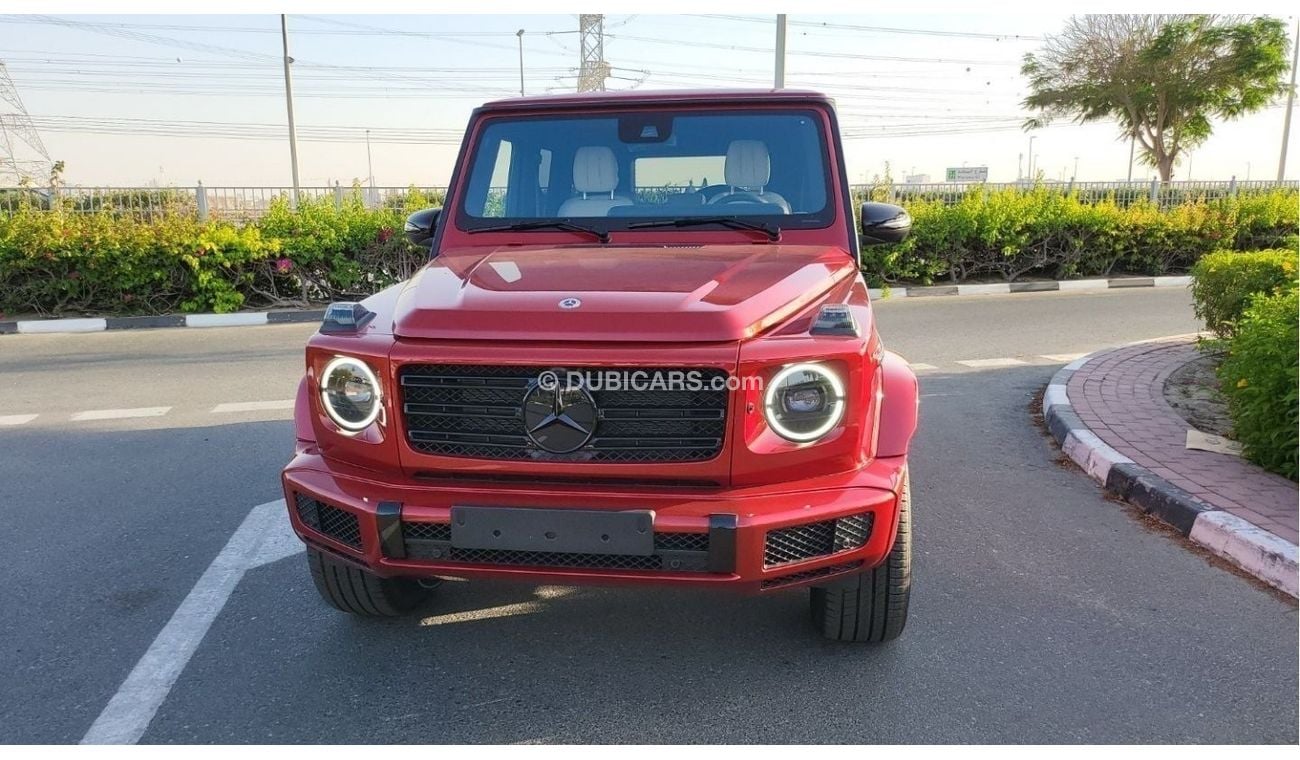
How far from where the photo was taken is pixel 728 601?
3281 millimetres

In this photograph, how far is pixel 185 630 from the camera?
10.2 ft

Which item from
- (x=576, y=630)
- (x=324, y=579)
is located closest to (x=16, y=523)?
(x=324, y=579)

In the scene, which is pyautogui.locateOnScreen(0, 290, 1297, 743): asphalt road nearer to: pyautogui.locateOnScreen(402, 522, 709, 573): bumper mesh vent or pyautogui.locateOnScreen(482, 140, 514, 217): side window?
pyautogui.locateOnScreen(402, 522, 709, 573): bumper mesh vent

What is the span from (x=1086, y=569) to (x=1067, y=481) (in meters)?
1.25

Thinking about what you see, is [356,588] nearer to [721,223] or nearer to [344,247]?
[721,223]

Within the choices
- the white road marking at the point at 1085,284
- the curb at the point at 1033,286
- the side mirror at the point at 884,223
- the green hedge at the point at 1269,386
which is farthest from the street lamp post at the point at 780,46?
the side mirror at the point at 884,223

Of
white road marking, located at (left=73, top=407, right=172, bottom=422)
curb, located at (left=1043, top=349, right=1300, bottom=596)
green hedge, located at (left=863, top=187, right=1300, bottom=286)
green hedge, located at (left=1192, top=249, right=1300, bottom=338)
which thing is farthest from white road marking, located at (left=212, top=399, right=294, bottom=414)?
green hedge, located at (left=863, top=187, right=1300, bottom=286)

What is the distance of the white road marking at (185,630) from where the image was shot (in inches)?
99.9

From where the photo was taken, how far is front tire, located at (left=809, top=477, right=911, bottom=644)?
106 inches

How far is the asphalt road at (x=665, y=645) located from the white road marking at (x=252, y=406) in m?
1.53

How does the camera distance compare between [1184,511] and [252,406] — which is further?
[252,406]

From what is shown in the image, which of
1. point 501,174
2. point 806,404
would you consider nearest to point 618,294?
point 806,404

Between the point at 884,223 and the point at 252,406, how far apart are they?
4.91 meters

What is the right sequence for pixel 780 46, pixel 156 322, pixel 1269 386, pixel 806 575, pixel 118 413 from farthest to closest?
pixel 780 46 → pixel 156 322 → pixel 118 413 → pixel 1269 386 → pixel 806 575
